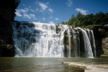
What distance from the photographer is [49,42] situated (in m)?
27.9

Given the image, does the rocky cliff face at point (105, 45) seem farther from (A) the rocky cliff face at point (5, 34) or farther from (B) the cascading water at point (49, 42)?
Result: (A) the rocky cliff face at point (5, 34)

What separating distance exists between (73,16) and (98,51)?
57081 mm

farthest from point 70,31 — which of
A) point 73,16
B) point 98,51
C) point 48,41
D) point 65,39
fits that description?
point 73,16

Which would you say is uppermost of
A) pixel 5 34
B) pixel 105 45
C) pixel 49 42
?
pixel 5 34

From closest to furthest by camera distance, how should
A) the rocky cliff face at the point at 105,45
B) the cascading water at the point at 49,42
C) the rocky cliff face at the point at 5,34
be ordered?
1. the rocky cliff face at the point at 5,34
2. the cascading water at the point at 49,42
3. the rocky cliff face at the point at 105,45

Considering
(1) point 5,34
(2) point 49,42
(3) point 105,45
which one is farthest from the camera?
(3) point 105,45

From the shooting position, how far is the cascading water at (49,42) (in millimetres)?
26513

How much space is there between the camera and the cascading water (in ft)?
87.0

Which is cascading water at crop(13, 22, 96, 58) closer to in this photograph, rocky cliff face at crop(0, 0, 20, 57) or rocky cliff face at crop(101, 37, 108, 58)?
rocky cliff face at crop(0, 0, 20, 57)

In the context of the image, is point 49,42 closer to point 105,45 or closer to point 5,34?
point 5,34

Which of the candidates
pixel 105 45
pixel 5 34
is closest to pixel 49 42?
pixel 5 34

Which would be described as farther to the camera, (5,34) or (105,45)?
(105,45)

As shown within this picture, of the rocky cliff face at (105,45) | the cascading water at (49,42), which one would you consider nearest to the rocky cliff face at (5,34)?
the cascading water at (49,42)

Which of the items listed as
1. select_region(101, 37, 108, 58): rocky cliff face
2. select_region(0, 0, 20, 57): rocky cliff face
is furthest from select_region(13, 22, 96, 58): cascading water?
select_region(101, 37, 108, 58): rocky cliff face
